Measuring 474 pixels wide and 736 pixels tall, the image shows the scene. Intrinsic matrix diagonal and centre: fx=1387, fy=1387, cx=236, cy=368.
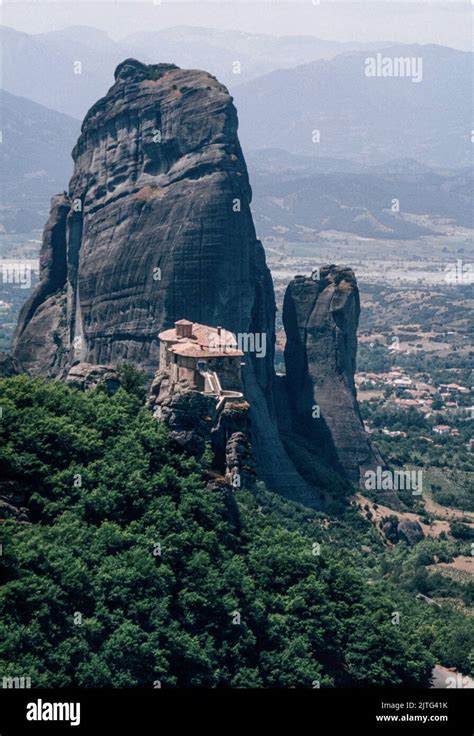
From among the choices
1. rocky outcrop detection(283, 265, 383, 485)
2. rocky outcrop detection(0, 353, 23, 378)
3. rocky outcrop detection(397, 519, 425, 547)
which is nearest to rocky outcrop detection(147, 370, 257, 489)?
rocky outcrop detection(0, 353, 23, 378)

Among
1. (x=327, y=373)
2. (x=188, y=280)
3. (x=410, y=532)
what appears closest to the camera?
(x=410, y=532)

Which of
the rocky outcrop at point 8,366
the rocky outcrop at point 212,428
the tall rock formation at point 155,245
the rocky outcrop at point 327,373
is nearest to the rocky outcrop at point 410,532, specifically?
the tall rock formation at point 155,245

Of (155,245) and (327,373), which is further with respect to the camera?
(327,373)

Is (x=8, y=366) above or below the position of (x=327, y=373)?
below

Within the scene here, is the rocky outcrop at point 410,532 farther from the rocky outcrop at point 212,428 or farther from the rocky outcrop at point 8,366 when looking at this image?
the rocky outcrop at point 212,428

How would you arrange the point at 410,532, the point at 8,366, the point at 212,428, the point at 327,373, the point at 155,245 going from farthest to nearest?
1. the point at 327,373
2. the point at 155,245
3. the point at 410,532
4. the point at 8,366
5. the point at 212,428

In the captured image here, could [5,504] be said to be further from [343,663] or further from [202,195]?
[202,195]

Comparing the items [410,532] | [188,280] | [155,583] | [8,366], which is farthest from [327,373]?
[155,583]

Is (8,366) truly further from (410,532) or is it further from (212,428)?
(410,532)

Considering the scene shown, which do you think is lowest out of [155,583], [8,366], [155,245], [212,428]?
[155,583]
